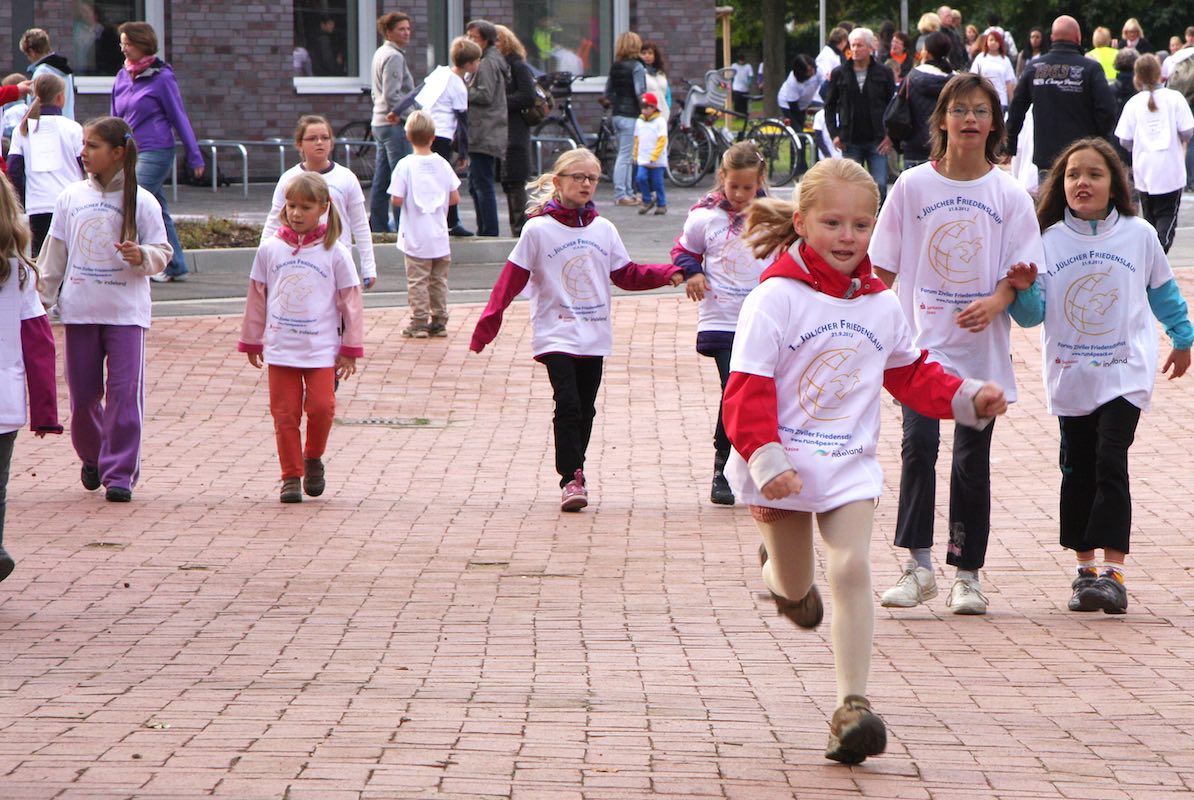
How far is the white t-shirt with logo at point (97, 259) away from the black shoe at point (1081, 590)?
4.54 metres

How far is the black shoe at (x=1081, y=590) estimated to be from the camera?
6840 mm

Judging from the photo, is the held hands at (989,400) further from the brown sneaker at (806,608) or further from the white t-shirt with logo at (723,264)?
the white t-shirt with logo at (723,264)

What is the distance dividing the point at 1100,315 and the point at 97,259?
4.66 metres

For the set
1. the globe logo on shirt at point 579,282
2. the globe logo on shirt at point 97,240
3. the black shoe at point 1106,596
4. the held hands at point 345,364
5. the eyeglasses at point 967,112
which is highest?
the eyeglasses at point 967,112

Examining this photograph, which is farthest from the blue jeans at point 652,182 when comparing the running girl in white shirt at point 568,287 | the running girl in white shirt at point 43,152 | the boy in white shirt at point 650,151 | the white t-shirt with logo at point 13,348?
the white t-shirt with logo at point 13,348

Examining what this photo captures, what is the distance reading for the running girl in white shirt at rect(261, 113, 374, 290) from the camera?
10469mm

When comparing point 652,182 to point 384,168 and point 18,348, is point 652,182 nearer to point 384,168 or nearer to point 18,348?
point 384,168

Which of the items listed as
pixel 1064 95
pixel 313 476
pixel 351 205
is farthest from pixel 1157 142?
pixel 313 476

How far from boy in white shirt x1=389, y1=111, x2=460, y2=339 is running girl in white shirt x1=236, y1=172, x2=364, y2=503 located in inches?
177

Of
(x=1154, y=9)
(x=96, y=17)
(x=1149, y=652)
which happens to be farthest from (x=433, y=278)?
(x=1154, y=9)

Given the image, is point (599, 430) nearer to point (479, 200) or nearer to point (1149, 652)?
point (1149, 652)

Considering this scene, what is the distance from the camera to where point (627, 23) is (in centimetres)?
2762

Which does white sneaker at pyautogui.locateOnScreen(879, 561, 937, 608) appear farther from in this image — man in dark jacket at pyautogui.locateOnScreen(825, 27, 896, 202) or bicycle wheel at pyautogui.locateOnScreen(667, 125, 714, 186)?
bicycle wheel at pyautogui.locateOnScreen(667, 125, 714, 186)

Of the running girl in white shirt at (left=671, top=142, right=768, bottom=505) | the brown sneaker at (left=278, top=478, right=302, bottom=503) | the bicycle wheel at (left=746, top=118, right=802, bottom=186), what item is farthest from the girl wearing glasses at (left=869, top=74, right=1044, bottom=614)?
the bicycle wheel at (left=746, top=118, right=802, bottom=186)
